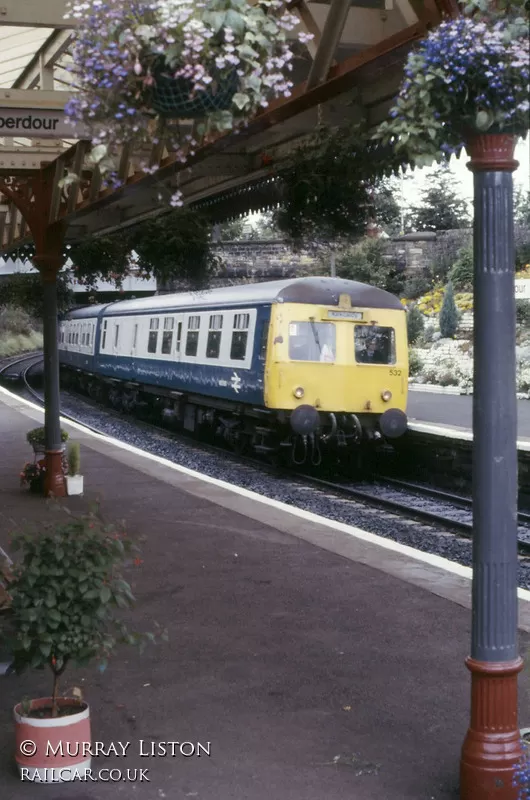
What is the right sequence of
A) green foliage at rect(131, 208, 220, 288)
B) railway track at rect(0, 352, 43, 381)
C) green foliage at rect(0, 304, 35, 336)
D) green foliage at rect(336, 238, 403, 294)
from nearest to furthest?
green foliage at rect(131, 208, 220, 288)
green foliage at rect(336, 238, 403, 294)
railway track at rect(0, 352, 43, 381)
green foliage at rect(0, 304, 35, 336)

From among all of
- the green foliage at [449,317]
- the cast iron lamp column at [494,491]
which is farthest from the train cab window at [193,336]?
the cast iron lamp column at [494,491]

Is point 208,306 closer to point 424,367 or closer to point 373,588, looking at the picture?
point 373,588

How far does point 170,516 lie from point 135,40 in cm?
745

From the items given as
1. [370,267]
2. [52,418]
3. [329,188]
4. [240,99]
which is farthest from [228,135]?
[370,267]

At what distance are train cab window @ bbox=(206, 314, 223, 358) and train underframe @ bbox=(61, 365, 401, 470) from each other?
77 centimetres

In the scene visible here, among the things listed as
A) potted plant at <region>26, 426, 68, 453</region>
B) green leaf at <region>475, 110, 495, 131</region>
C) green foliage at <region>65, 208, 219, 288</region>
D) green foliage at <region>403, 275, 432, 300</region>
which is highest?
green foliage at <region>403, 275, 432, 300</region>

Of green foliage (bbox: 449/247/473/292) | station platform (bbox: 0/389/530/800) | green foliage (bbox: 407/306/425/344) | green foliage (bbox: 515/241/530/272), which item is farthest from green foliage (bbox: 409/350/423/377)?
station platform (bbox: 0/389/530/800)

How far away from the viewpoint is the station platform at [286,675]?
4.19 m

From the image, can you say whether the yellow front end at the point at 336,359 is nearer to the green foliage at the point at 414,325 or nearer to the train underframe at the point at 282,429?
the train underframe at the point at 282,429

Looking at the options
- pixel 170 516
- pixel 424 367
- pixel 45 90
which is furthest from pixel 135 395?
pixel 45 90

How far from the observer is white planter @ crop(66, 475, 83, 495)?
11609 millimetres

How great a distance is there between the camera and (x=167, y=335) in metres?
19.1

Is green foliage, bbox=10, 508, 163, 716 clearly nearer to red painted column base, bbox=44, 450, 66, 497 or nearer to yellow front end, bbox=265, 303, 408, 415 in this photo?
red painted column base, bbox=44, 450, 66, 497

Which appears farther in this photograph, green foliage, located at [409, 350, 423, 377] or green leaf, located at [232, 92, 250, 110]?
green foliage, located at [409, 350, 423, 377]
